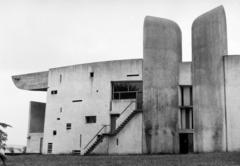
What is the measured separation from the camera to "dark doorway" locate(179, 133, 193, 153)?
37406 millimetres

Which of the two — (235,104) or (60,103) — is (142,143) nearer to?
(235,104)

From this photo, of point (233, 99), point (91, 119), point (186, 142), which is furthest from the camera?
point (91, 119)

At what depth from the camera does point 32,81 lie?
46.4 meters

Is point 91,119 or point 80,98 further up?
point 80,98

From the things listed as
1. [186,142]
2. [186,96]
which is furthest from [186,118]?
[186,142]

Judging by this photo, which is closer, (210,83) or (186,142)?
(210,83)

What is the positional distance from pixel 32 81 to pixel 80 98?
27.3 feet

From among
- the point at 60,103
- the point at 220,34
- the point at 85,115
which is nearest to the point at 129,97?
the point at 85,115

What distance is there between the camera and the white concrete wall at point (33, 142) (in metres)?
48.2

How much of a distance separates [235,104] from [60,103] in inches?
711

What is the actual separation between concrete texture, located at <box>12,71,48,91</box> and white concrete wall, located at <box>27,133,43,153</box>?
19.4 feet

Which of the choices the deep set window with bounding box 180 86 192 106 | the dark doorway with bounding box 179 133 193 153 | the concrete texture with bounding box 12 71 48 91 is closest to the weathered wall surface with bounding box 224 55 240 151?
the deep set window with bounding box 180 86 192 106

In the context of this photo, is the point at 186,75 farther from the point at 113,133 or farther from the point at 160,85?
the point at 113,133

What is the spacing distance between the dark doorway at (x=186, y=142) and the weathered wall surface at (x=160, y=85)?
6.97 ft
